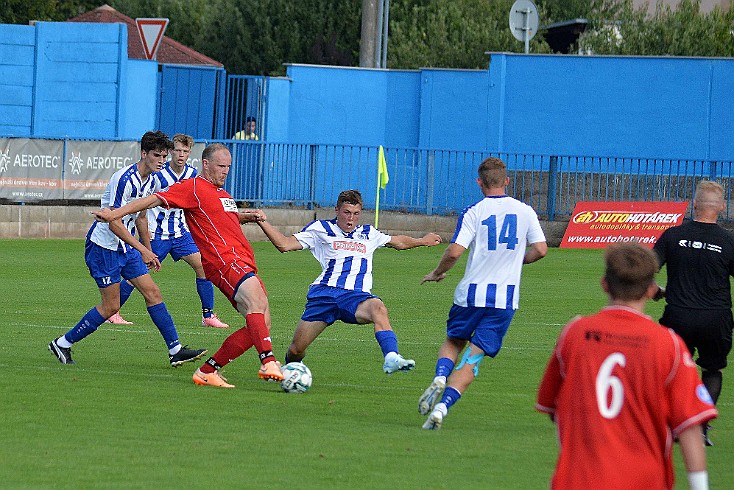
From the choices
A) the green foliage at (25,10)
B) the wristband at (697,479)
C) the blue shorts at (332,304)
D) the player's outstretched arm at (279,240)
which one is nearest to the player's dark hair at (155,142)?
the player's outstretched arm at (279,240)

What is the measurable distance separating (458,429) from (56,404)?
2.80m

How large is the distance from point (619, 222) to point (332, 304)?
→ 15.5 metres

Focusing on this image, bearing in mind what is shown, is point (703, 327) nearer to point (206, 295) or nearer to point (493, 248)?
point (493, 248)

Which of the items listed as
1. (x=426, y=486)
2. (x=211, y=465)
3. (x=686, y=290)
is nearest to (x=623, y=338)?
(x=426, y=486)

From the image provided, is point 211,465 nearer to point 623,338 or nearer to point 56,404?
point 56,404

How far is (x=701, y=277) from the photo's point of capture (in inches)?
329

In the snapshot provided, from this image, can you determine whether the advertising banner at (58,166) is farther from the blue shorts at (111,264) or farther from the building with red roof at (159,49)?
the building with red roof at (159,49)

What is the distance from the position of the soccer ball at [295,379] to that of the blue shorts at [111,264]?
2.10 m

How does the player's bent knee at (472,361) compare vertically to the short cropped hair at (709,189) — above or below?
below

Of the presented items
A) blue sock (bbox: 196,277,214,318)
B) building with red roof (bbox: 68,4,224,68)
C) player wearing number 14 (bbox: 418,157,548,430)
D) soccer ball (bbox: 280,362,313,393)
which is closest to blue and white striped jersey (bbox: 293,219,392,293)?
soccer ball (bbox: 280,362,313,393)

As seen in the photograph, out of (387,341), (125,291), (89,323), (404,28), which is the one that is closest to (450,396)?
(387,341)

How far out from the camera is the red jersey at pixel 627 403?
4512 mm

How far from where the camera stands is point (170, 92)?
30.9 m

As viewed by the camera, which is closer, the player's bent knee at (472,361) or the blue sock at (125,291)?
the player's bent knee at (472,361)
